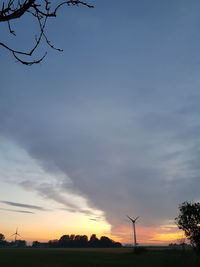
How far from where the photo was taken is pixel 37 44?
439 cm

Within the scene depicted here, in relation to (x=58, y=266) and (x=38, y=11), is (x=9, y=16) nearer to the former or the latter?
(x=38, y=11)

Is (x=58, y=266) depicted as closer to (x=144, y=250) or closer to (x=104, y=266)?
(x=104, y=266)

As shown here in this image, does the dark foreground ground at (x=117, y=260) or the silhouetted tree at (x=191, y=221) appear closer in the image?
the dark foreground ground at (x=117, y=260)

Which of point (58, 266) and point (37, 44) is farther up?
point (58, 266)

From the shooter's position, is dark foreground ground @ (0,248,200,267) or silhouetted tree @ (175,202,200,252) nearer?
dark foreground ground @ (0,248,200,267)

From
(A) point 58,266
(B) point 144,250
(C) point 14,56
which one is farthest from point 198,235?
(C) point 14,56

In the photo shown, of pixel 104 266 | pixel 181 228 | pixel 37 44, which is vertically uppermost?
pixel 181 228

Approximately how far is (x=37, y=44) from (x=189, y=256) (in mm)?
26769

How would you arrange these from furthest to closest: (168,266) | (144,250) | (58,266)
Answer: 1. (144,250)
2. (58,266)
3. (168,266)

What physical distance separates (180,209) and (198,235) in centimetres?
781

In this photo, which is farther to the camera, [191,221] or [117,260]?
[117,260]

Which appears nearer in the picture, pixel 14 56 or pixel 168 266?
pixel 14 56

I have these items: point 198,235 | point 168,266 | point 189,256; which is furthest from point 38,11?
point 198,235

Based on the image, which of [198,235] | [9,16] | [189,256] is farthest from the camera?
[198,235]
